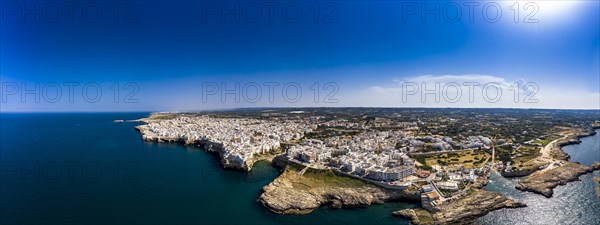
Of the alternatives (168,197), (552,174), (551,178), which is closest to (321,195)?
(168,197)

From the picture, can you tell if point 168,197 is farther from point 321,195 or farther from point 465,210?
point 465,210

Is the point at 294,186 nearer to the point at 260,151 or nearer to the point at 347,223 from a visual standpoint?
the point at 347,223

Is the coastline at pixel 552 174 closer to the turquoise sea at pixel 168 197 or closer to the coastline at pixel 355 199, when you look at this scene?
the turquoise sea at pixel 168 197

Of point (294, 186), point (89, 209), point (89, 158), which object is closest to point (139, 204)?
point (89, 209)

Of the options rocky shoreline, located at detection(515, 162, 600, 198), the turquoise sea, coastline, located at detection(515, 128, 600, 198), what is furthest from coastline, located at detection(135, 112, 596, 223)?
coastline, located at detection(515, 128, 600, 198)

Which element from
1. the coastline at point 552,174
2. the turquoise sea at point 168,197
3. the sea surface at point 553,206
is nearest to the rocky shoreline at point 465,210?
the sea surface at point 553,206
